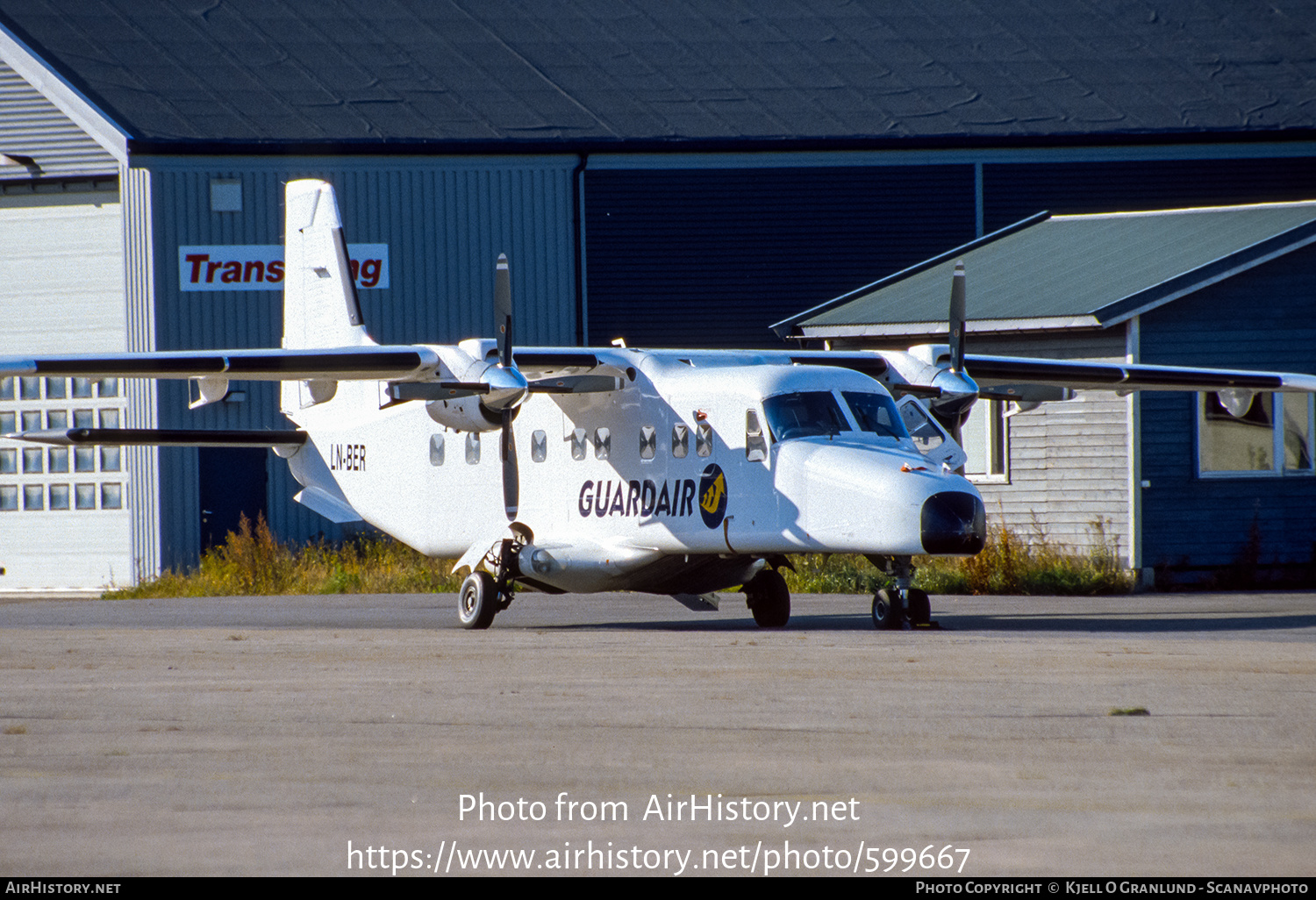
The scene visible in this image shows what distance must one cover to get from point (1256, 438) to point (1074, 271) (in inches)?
152

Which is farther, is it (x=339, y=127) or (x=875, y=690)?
(x=339, y=127)

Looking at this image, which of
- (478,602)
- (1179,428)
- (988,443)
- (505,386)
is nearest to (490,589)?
(478,602)

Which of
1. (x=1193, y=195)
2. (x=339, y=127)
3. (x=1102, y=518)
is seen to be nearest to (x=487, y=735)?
(x=1102, y=518)

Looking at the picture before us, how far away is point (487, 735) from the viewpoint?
852 cm

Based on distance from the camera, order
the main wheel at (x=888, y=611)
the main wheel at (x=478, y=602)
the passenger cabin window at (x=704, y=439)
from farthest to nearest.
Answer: the main wheel at (x=478, y=602) → the passenger cabin window at (x=704, y=439) → the main wheel at (x=888, y=611)

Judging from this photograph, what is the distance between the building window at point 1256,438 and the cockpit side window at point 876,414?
28.0 feet

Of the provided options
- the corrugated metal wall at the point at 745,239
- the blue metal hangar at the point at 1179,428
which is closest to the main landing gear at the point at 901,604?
the blue metal hangar at the point at 1179,428

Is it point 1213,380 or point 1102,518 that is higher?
point 1213,380

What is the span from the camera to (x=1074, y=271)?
25.7 m

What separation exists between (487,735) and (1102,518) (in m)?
16.4

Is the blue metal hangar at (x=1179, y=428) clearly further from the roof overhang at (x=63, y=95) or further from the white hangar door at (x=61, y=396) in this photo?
the white hangar door at (x=61, y=396)

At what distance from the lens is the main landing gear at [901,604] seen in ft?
52.2

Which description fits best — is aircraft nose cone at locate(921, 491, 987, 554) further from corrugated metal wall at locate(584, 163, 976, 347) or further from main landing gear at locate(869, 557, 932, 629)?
corrugated metal wall at locate(584, 163, 976, 347)

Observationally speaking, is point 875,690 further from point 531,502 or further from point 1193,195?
point 1193,195
